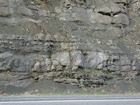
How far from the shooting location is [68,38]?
16.0 m

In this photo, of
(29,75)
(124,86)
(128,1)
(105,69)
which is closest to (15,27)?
(29,75)

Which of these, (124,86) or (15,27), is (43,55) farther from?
(124,86)

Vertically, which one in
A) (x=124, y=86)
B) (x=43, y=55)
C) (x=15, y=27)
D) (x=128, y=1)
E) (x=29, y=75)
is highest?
(x=128, y=1)

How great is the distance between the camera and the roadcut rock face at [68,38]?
14.6 metres

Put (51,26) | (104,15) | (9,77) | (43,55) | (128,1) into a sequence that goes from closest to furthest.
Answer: (9,77) → (43,55) → (51,26) → (104,15) → (128,1)

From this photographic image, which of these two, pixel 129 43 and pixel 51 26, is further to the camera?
pixel 129 43

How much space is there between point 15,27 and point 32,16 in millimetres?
1655

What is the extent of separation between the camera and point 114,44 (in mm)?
17109

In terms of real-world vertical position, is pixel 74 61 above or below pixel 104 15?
below

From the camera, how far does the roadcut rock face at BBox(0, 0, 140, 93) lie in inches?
575

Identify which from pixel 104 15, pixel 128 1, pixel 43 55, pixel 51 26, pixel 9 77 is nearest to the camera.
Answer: pixel 9 77

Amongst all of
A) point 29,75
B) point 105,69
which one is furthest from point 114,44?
→ point 29,75

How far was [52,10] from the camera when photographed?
1748cm

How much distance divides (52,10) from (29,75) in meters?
5.50
